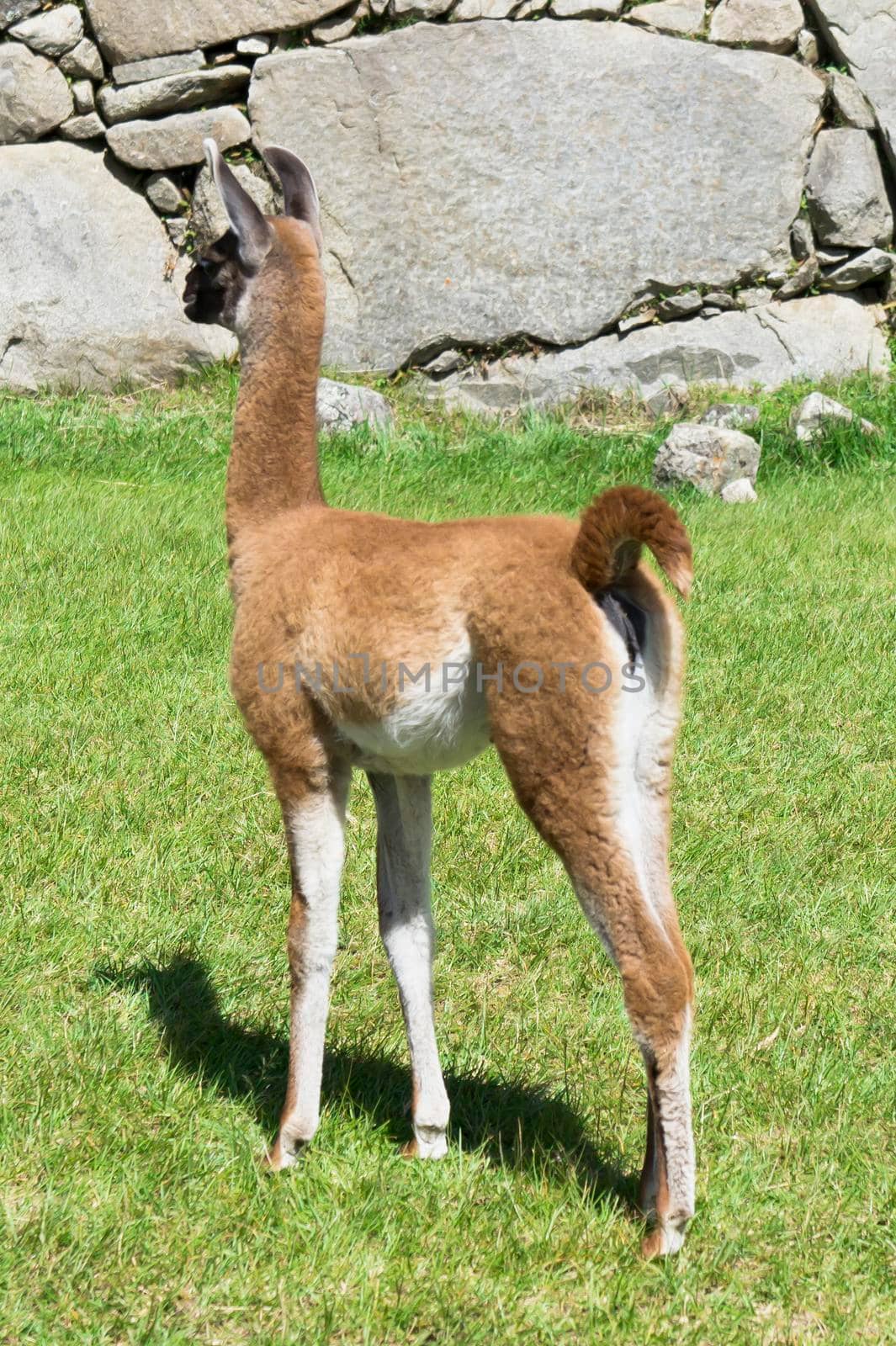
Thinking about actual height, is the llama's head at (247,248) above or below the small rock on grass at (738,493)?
above

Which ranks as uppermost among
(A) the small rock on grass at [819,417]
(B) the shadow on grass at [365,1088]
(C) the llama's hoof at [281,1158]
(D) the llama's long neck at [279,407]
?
(D) the llama's long neck at [279,407]

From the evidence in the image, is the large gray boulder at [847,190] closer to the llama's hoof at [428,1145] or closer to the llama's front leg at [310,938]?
the llama's front leg at [310,938]

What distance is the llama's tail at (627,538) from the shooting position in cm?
245

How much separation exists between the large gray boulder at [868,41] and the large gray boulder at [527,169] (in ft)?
1.05

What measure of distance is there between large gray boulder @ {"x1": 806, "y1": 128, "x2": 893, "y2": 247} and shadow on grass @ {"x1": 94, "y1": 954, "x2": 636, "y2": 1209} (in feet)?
26.2

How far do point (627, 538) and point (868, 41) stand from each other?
872cm

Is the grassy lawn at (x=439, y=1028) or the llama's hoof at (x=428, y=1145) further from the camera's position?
the llama's hoof at (x=428, y=1145)

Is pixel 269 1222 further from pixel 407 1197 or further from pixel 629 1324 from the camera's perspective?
pixel 629 1324

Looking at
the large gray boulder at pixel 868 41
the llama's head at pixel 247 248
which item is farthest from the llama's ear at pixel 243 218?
the large gray boulder at pixel 868 41

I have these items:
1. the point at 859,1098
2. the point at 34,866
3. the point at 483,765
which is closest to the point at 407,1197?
the point at 859,1098

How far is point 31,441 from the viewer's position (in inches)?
326

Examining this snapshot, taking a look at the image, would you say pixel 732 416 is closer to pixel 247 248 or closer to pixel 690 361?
pixel 690 361

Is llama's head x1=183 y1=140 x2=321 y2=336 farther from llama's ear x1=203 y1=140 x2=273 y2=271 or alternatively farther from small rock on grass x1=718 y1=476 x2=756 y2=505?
small rock on grass x1=718 y1=476 x2=756 y2=505

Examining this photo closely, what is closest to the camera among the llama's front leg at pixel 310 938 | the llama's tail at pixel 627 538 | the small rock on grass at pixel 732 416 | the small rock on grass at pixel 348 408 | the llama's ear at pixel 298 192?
the llama's tail at pixel 627 538
